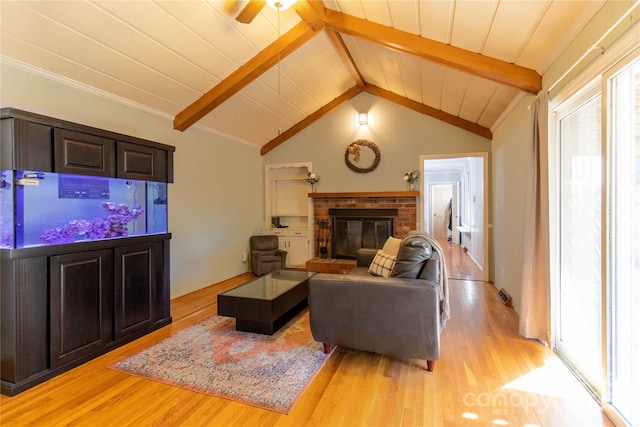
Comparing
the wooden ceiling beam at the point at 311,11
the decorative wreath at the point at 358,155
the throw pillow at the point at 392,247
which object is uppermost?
the wooden ceiling beam at the point at 311,11

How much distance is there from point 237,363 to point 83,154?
2.02 m

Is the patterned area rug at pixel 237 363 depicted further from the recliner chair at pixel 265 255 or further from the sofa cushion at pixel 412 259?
the recliner chair at pixel 265 255

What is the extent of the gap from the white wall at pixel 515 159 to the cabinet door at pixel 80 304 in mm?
3752

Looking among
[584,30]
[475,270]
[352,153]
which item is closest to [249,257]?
[352,153]

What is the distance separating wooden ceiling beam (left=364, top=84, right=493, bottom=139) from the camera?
15.9 ft

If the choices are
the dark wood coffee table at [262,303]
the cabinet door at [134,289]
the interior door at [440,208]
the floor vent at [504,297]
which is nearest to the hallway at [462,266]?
the floor vent at [504,297]

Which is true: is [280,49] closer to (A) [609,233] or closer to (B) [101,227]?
(B) [101,227]

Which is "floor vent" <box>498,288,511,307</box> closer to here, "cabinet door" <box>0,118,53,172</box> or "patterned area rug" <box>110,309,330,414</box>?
"patterned area rug" <box>110,309,330,414</box>

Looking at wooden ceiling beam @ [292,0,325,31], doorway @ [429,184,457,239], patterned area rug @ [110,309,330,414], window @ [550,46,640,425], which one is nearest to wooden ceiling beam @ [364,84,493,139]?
wooden ceiling beam @ [292,0,325,31]

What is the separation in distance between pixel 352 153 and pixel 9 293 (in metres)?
4.71

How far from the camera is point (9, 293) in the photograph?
200 cm

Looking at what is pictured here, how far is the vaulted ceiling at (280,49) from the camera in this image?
226 cm

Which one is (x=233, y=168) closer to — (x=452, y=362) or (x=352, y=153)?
(x=352, y=153)

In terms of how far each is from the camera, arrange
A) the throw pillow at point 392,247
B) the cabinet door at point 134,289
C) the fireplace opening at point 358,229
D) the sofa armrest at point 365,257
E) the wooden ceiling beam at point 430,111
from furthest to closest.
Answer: the fireplace opening at point 358,229 < the wooden ceiling beam at point 430,111 < the sofa armrest at point 365,257 < the throw pillow at point 392,247 < the cabinet door at point 134,289
